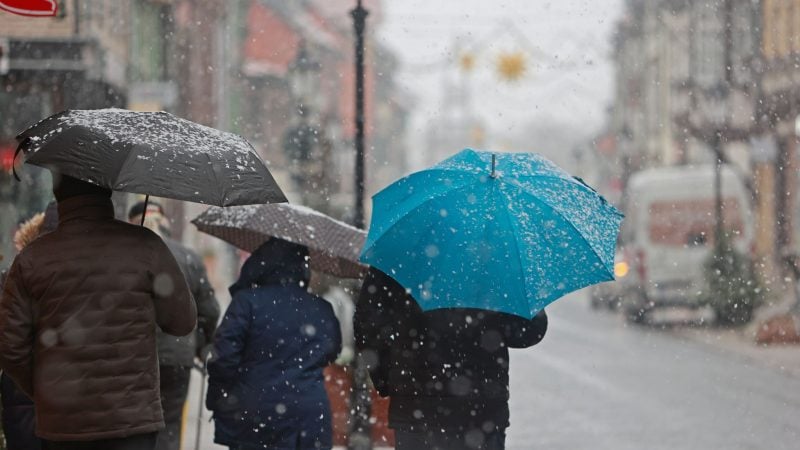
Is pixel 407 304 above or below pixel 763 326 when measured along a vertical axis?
above

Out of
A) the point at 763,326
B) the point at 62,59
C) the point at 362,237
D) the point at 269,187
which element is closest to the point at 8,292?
the point at 269,187

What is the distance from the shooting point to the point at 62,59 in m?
20.2

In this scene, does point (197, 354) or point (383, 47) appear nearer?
point (197, 354)

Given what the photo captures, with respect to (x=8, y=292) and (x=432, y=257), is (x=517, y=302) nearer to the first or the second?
(x=432, y=257)

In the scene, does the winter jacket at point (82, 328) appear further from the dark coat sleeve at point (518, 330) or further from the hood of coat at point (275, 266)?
the dark coat sleeve at point (518, 330)

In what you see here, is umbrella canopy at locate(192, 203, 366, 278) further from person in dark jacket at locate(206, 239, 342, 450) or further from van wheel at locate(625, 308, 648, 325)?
van wheel at locate(625, 308, 648, 325)

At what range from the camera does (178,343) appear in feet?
23.8

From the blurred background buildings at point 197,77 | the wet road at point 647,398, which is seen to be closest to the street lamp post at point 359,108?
the blurred background buildings at point 197,77

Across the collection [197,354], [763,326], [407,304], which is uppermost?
[407,304]

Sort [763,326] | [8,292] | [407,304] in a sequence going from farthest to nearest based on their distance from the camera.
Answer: [763,326] → [407,304] → [8,292]

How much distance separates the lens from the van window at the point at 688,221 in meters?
27.0

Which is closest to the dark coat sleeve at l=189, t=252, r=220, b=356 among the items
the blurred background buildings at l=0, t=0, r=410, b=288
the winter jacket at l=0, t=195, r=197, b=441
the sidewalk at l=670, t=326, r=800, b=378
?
the winter jacket at l=0, t=195, r=197, b=441

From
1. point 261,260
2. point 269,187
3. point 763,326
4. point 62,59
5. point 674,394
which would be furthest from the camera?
point 763,326

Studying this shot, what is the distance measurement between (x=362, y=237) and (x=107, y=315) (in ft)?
6.83
